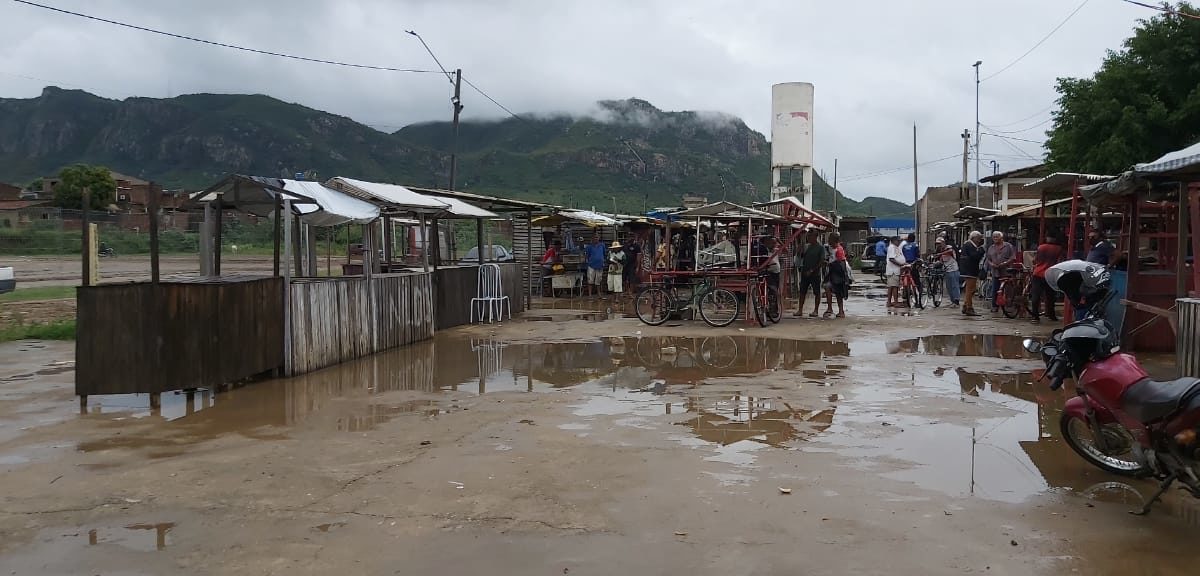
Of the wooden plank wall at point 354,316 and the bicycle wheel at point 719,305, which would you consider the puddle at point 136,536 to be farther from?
the bicycle wheel at point 719,305

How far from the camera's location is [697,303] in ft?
52.9

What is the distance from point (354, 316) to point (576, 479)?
23.1 ft

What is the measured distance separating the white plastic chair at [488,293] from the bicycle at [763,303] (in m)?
5.07

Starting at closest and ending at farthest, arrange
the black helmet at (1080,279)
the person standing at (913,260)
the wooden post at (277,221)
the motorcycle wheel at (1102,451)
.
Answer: the motorcycle wheel at (1102,451) < the black helmet at (1080,279) < the wooden post at (277,221) < the person standing at (913,260)

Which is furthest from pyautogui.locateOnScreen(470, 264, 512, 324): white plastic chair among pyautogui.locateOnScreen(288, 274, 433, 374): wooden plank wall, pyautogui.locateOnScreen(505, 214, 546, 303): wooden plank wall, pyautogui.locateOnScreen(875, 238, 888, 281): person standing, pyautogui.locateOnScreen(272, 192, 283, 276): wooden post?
pyautogui.locateOnScreen(875, 238, 888, 281): person standing

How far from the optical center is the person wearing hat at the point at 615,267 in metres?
24.0

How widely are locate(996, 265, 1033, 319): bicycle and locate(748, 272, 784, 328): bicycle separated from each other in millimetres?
4696

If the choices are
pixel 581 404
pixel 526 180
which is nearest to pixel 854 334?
pixel 581 404

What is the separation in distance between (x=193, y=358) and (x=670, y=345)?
7031 mm

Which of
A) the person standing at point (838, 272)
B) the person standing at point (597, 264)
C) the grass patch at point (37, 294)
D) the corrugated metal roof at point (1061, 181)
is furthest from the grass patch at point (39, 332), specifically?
the corrugated metal roof at point (1061, 181)

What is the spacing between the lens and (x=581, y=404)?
8820 mm

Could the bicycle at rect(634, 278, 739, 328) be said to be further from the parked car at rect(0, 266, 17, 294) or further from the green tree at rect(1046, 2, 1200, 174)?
the parked car at rect(0, 266, 17, 294)

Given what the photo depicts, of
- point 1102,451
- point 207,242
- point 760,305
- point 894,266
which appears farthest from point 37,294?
point 1102,451

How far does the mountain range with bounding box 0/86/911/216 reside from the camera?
82.8 m
